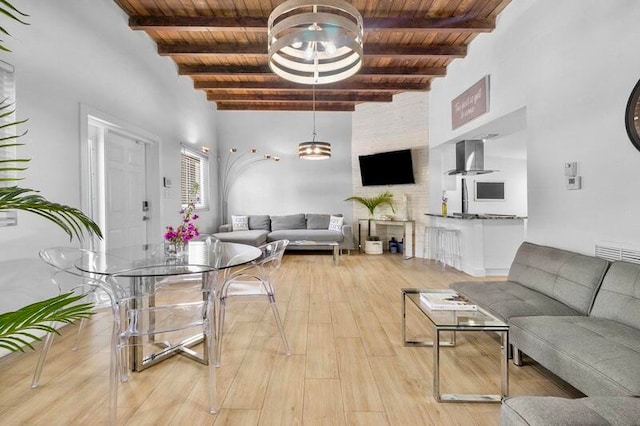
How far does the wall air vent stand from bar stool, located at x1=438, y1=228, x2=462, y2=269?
2.65 metres

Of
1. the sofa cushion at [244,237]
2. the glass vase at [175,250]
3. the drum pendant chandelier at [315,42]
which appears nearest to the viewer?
the drum pendant chandelier at [315,42]

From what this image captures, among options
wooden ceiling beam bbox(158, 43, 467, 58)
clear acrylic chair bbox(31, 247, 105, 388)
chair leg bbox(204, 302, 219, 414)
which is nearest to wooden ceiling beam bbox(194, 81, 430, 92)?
wooden ceiling beam bbox(158, 43, 467, 58)

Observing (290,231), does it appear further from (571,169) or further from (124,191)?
(571,169)

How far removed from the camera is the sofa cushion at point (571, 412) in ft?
3.61

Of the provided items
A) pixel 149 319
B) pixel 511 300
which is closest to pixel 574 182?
pixel 511 300

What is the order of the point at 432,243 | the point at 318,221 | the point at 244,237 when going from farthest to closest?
the point at 318,221
the point at 244,237
the point at 432,243

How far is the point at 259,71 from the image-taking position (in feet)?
17.0

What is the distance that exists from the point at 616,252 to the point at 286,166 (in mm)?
6331

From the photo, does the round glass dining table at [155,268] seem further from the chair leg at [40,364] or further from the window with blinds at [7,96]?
the window with blinds at [7,96]

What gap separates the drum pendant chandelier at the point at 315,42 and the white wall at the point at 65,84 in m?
2.05

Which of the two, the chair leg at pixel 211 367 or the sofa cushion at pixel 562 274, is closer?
the chair leg at pixel 211 367

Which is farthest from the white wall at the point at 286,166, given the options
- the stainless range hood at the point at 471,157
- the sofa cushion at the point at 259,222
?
the stainless range hood at the point at 471,157

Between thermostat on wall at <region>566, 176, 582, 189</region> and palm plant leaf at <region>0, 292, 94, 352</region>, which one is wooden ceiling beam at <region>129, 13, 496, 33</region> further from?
palm plant leaf at <region>0, 292, 94, 352</region>

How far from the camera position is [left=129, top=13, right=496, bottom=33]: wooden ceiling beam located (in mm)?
3842
